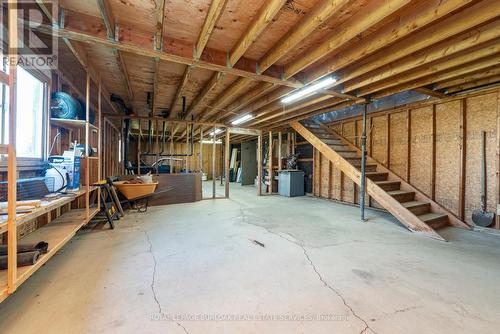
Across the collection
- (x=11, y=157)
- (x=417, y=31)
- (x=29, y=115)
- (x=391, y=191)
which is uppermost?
(x=417, y=31)

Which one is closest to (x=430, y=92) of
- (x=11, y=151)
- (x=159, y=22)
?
(x=159, y=22)

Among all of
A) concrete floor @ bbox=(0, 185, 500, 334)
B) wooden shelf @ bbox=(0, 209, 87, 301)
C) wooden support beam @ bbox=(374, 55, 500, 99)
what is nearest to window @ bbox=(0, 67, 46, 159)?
wooden shelf @ bbox=(0, 209, 87, 301)

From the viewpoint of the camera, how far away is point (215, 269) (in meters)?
2.19

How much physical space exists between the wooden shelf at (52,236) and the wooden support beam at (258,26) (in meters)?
2.80

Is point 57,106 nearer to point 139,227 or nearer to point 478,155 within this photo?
point 139,227

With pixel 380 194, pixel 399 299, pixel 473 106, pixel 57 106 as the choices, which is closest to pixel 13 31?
pixel 57 106

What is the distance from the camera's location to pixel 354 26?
2.15 m

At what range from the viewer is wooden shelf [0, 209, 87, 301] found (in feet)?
4.74

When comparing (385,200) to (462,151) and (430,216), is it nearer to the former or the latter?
(430,216)

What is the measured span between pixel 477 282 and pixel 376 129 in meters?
4.01

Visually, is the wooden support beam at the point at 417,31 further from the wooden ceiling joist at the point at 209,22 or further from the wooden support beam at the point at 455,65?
the wooden ceiling joist at the point at 209,22
